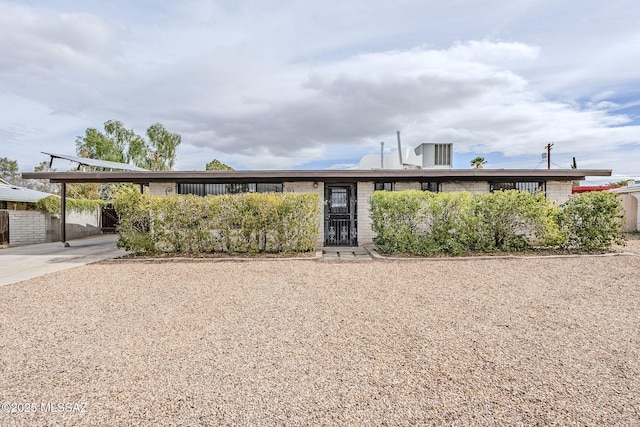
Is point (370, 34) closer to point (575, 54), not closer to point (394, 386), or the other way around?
point (575, 54)

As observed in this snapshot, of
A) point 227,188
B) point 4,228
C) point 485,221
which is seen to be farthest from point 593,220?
point 4,228

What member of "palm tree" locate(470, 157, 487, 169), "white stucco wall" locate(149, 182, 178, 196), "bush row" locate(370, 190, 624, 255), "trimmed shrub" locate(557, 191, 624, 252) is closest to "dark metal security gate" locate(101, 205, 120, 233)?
"white stucco wall" locate(149, 182, 178, 196)

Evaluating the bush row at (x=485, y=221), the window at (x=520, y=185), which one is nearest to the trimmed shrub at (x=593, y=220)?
the bush row at (x=485, y=221)

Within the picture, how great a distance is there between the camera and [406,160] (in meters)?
16.0

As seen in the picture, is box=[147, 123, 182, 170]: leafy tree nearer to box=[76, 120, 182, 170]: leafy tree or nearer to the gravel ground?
box=[76, 120, 182, 170]: leafy tree

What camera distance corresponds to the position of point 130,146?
95.3ft

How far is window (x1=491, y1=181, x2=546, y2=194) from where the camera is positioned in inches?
462

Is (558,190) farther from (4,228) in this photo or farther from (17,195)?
(17,195)

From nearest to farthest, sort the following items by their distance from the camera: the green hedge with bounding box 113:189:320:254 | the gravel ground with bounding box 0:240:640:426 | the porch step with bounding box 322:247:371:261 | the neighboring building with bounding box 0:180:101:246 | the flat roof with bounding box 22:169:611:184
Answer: the gravel ground with bounding box 0:240:640:426 < the porch step with bounding box 322:247:371:261 < the green hedge with bounding box 113:189:320:254 < the flat roof with bounding box 22:169:611:184 < the neighboring building with bounding box 0:180:101:246

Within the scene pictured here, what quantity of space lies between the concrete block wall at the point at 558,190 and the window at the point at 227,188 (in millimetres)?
9192

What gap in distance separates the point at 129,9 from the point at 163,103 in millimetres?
10079

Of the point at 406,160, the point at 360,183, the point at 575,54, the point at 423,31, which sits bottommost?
the point at 360,183

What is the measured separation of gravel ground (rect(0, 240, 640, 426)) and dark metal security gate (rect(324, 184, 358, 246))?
5.45 m

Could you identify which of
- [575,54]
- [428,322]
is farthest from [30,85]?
[575,54]
